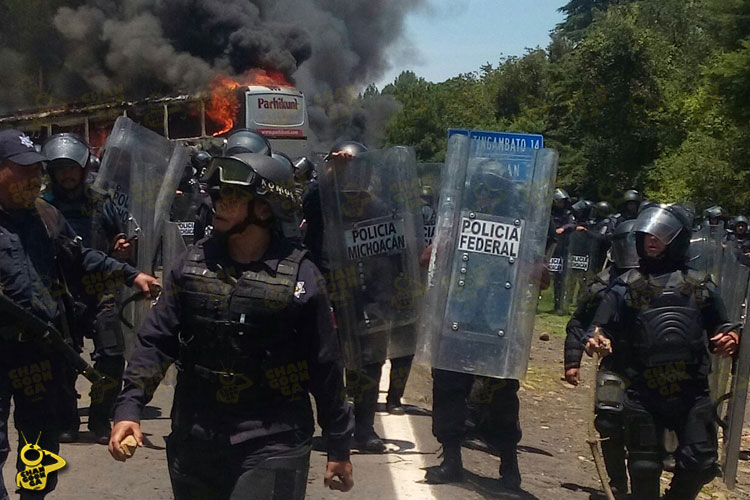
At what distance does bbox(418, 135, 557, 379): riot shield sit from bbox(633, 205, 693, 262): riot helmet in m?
0.78

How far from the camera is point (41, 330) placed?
4.37m

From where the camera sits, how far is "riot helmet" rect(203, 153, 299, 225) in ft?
11.3

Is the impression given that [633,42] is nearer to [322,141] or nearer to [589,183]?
[589,183]

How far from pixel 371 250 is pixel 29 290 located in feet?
8.51

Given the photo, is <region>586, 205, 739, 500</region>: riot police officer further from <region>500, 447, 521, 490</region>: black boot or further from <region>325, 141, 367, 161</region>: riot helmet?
<region>325, 141, 367, 161</region>: riot helmet

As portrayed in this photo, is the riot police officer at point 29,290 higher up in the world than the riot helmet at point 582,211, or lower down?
lower down

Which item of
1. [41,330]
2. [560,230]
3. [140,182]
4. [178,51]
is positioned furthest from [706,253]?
[178,51]

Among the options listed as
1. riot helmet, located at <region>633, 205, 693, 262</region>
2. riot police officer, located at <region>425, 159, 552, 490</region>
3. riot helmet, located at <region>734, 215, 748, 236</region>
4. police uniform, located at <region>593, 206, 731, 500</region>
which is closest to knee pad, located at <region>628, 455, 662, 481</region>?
police uniform, located at <region>593, 206, 731, 500</region>

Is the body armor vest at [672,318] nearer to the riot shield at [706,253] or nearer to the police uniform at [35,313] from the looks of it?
the riot shield at [706,253]

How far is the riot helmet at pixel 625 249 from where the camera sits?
21.1 feet

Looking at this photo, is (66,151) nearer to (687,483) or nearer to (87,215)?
(87,215)

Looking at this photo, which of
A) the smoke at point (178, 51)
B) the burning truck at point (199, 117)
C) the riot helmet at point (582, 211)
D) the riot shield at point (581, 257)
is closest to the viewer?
the riot shield at point (581, 257)

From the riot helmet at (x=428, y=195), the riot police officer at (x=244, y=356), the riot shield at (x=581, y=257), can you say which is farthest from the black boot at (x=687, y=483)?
the riot shield at (x=581, y=257)

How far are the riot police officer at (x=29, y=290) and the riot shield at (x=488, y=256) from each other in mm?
2112
